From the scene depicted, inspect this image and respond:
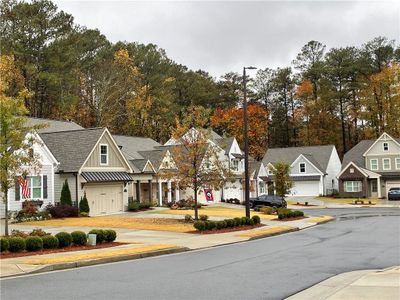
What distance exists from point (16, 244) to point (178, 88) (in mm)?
68654

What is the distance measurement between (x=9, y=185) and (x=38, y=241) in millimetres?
3631

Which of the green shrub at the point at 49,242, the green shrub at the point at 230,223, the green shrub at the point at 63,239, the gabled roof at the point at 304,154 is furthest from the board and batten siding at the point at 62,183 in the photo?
the gabled roof at the point at 304,154

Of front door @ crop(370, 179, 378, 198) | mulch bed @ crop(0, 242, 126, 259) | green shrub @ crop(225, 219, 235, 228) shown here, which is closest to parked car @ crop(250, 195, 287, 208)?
green shrub @ crop(225, 219, 235, 228)

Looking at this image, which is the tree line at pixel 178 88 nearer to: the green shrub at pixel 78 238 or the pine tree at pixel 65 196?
the pine tree at pixel 65 196

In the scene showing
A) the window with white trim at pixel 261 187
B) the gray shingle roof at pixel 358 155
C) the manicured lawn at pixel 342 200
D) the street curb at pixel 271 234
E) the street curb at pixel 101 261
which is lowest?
the street curb at pixel 271 234

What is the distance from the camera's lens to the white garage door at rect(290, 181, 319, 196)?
72500 mm

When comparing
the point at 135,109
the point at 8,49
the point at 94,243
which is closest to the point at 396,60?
the point at 135,109

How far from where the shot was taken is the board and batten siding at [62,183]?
36875 mm

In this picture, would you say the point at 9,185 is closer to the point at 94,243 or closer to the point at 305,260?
the point at 94,243

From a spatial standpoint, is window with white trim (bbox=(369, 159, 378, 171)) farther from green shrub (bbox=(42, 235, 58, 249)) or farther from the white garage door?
green shrub (bbox=(42, 235, 58, 249))

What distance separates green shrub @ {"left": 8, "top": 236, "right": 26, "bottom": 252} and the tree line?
3200 centimetres

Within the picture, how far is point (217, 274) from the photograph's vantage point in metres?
13.2

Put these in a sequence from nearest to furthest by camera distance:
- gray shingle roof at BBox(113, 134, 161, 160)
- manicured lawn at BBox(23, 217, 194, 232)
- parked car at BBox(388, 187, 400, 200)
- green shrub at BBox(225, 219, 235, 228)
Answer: green shrub at BBox(225, 219, 235, 228)
manicured lawn at BBox(23, 217, 194, 232)
gray shingle roof at BBox(113, 134, 161, 160)
parked car at BBox(388, 187, 400, 200)

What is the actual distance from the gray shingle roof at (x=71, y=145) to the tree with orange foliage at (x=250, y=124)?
143ft
